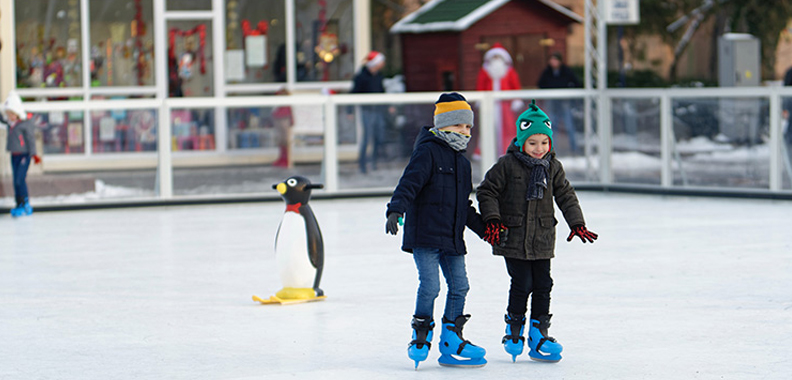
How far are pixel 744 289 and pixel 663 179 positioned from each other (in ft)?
24.7

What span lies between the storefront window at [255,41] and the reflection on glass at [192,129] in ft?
16.9

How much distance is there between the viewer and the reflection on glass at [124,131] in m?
15.2

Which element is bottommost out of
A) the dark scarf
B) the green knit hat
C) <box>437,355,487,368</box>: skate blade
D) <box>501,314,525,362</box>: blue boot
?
<box>437,355,487,368</box>: skate blade

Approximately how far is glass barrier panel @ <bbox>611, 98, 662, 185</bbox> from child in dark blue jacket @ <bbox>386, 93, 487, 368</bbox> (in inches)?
393

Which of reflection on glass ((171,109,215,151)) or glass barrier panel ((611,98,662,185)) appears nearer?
reflection on glass ((171,109,215,151))

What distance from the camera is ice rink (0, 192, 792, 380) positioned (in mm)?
6391

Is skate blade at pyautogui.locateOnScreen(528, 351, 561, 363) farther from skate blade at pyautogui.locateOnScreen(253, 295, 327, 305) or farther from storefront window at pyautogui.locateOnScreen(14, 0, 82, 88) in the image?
storefront window at pyautogui.locateOnScreen(14, 0, 82, 88)

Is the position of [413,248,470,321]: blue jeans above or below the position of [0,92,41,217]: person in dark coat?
below

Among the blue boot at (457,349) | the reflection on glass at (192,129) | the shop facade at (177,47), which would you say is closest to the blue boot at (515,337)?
the blue boot at (457,349)

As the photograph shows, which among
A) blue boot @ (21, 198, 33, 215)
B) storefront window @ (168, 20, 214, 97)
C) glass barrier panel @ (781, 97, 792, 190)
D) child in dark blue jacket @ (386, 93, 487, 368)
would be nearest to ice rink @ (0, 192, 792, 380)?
child in dark blue jacket @ (386, 93, 487, 368)

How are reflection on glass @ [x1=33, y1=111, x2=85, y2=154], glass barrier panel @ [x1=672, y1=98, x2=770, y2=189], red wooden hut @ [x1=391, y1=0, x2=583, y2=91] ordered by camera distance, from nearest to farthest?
glass barrier panel @ [x1=672, y1=98, x2=770, y2=189] → reflection on glass @ [x1=33, y1=111, x2=85, y2=154] → red wooden hut @ [x1=391, y1=0, x2=583, y2=91]

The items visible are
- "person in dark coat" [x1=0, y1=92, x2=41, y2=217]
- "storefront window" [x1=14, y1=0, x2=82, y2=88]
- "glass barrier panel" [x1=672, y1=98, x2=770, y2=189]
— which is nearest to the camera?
"person in dark coat" [x1=0, y1=92, x2=41, y2=217]

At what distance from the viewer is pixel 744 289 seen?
862cm

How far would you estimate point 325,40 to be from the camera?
21.2m
